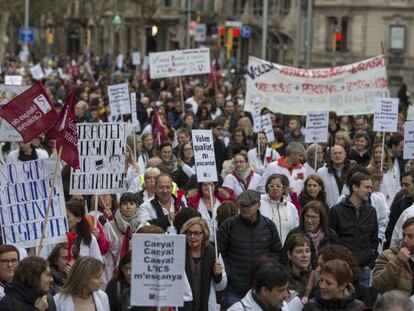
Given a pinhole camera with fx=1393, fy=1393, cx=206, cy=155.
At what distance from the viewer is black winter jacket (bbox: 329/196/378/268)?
489 inches

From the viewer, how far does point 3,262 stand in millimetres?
9555

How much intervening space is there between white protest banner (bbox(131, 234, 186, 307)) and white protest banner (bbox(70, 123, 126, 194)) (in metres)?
3.89

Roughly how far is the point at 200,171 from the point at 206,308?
7.81 feet

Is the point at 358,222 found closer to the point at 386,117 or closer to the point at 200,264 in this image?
the point at 200,264

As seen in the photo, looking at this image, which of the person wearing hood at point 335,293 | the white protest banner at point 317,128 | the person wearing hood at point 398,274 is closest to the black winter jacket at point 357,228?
the person wearing hood at point 398,274

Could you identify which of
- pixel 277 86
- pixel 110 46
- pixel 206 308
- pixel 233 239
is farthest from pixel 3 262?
pixel 110 46

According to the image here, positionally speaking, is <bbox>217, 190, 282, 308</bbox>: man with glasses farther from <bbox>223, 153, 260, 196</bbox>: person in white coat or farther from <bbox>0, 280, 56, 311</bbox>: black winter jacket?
<bbox>223, 153, 260, 196</bbox>: person in white coat

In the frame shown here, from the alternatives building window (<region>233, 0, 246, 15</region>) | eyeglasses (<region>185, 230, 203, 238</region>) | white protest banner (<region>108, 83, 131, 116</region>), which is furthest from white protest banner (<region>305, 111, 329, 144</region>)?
building window (<region>233, 0, 246, 15</region>)

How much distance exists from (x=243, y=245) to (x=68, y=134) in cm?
175

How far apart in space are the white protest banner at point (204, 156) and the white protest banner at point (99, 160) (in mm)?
689

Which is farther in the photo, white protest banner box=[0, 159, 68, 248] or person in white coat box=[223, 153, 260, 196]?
person in white coat box=[223, 153, 260, 196]

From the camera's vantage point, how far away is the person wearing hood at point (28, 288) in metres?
8.96

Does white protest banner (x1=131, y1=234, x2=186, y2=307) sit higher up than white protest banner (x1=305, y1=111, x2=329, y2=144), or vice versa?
white protest banner (x1=305, y1=111, x2=329, y2=144)

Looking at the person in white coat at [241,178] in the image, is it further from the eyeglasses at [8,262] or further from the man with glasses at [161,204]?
the eyeglasses at [8,262]
